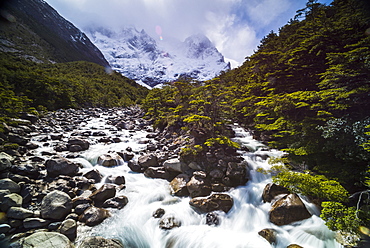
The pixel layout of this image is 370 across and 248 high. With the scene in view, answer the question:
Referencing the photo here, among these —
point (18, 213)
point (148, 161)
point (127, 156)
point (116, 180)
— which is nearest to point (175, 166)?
point (148, 161)

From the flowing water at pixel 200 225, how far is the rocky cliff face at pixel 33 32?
2441 inches

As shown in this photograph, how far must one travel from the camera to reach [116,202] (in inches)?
276

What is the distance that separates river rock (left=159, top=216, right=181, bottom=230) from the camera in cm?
616

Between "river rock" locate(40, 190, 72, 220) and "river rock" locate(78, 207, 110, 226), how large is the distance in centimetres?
64

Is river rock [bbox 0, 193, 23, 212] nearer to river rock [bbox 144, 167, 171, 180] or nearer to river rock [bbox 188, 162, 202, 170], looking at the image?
river rock [bbox 144, 167, 171, 180]

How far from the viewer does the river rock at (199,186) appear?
747 cm

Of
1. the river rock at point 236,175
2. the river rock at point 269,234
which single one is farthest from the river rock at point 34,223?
the river rock at point 269,234

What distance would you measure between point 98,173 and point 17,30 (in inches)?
3324

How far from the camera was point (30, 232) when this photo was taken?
16.1 ft

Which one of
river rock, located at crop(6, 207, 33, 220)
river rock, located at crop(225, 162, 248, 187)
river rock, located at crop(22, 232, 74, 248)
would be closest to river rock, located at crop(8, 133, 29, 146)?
river rock, located at crop(6, 207, 33, 220)

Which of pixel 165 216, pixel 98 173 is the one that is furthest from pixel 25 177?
pixel 165 216

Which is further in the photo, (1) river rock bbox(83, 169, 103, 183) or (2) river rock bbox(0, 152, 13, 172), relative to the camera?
(1) river rock bbox(83, 169, 103, 183)

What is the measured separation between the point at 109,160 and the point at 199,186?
6399 millimetres

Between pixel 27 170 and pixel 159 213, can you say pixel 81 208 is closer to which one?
pixel 159 213
